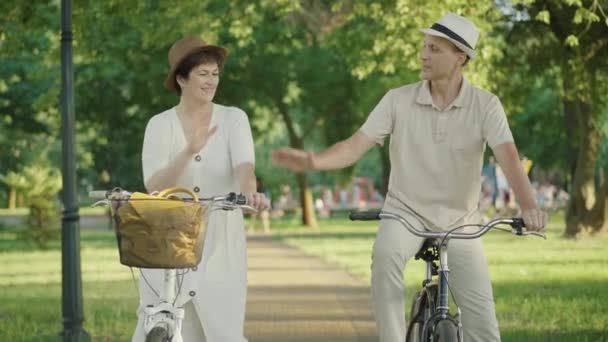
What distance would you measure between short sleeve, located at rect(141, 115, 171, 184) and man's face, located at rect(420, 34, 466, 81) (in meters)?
1.15

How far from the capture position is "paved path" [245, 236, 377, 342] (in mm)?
12094

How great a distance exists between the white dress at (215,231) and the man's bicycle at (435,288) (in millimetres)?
610

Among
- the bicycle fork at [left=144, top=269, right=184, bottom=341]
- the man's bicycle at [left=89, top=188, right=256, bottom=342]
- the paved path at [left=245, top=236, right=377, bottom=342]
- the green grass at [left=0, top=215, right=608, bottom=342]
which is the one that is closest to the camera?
the man's bicycle at [left=89, top=188, right=256, bottom=342]

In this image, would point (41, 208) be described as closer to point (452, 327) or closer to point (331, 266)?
Result: point (331, 266)

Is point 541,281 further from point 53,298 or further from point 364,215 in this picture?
point 364,215

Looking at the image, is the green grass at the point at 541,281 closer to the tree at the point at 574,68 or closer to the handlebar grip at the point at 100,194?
the tree at the point at 574,68

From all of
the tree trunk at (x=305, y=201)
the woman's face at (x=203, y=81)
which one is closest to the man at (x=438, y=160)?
the woman's face at (x=203, y=81)

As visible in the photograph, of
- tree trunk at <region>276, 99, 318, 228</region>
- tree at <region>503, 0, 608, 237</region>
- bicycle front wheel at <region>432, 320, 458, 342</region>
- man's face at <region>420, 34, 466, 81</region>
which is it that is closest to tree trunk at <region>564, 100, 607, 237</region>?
tree at <region>503, 0, 608, 237</region>

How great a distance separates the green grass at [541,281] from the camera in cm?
1218

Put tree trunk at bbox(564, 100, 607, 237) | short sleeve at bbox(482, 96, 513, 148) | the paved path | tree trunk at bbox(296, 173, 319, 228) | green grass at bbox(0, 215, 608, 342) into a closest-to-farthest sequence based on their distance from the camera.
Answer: short sleeve at bbox(482, 96, 513, 148), the paved path, green grass at bbox(0, 215, 608, 342), tree trunk at bbox(564, 100, 607, 237), tree trunk at bbox(296, 173, 319, 228)

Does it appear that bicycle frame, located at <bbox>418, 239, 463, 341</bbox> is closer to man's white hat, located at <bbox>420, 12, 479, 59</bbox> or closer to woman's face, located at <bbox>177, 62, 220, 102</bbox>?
man's white hat, located at <bbox>420, 12, 479, 59</bbox>

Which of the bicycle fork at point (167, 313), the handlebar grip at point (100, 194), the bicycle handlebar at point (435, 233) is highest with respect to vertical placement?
the handlebar grip at point (100, 194)

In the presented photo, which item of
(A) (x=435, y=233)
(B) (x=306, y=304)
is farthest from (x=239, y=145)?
(B) (x=306, y=304)

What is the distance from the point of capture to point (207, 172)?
6.82m
